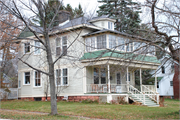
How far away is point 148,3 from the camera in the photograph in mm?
11000

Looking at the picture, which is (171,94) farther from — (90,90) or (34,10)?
(34,10)

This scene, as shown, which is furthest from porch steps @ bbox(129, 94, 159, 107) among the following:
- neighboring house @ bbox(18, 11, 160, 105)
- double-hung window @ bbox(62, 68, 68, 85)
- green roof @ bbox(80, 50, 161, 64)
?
double-hung window @ bbox(62, 68, 68, 85)

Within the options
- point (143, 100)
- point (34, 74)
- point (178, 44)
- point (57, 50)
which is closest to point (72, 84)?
point (57, 50)

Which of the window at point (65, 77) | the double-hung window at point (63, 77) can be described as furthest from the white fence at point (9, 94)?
the window at point (65, 77)

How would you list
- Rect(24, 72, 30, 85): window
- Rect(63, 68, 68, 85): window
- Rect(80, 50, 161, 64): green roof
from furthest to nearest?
1. Rect(24, 72, 30, 85): window
2. Rect(63, 68, 68, 85): window
3. Rect(80, 50, 161, 64): green roof

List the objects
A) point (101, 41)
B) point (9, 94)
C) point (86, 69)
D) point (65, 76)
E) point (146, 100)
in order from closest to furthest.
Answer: point (146, 100), point (101, 41), point (86, 69), point (65, 76), point (9, 94)

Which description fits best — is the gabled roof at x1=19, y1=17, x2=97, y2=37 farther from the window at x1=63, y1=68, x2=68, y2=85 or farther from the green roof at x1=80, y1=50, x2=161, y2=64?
the window at x1=63, y1=68, x2=68, y2=85

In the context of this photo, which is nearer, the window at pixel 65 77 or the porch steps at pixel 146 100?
the porch steps at pixel 146 100

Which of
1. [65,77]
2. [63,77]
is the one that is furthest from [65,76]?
[63,77]

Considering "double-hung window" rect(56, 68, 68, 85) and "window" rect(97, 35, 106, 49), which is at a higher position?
"window" rect(97, 35, 106, 49)

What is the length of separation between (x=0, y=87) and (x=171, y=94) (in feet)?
91.4

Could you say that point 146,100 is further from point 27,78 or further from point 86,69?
point 27,78

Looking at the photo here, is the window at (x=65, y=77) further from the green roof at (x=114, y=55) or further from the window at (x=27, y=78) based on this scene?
the window at (x=27, y=78)

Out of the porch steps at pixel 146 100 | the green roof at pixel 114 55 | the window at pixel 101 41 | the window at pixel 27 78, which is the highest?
the window at pixel 101 41
